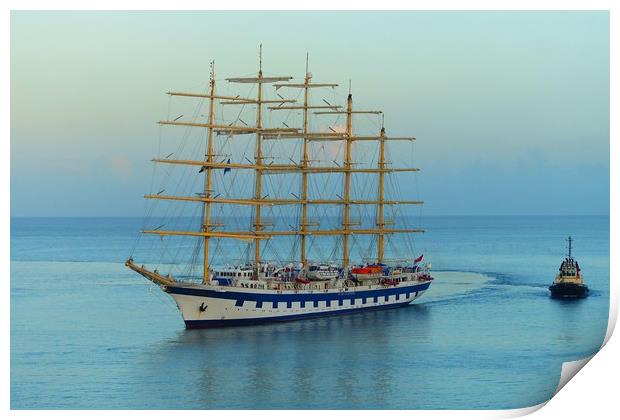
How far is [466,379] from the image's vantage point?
32406mm

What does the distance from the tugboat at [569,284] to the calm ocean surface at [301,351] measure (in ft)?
2.74

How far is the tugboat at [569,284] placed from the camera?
50.1 m

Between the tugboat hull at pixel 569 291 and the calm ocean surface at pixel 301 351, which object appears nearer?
the calm ocean surface at pixel 301 351

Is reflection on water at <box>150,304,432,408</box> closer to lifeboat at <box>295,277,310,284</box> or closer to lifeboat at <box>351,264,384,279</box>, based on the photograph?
lifeboat at <box>295,277,310,284</box>

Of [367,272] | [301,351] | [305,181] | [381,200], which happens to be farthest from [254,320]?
[381,200]

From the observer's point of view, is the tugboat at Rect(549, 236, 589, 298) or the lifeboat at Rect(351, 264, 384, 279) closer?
the lifeboat at Rect(351, 264, 384, 279)

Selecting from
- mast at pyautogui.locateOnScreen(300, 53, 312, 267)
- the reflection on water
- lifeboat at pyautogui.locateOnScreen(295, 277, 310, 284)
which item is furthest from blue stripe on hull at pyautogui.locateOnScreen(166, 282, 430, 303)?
mast at pyautogui.locateOnScreen(300, 53, 312, 267)

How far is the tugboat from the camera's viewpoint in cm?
5012

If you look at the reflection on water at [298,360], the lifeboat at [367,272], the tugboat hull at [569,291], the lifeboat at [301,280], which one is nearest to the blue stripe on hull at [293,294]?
the lifeboat at [301,280]

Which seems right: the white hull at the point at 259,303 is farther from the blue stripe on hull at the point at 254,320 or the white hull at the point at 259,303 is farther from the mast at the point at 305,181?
the mast at the point at 305,181

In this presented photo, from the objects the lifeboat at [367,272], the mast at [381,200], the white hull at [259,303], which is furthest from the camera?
the mast at [381,200]

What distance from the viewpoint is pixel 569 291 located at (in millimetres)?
50094

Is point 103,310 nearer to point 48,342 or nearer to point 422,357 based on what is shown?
point 48,342
